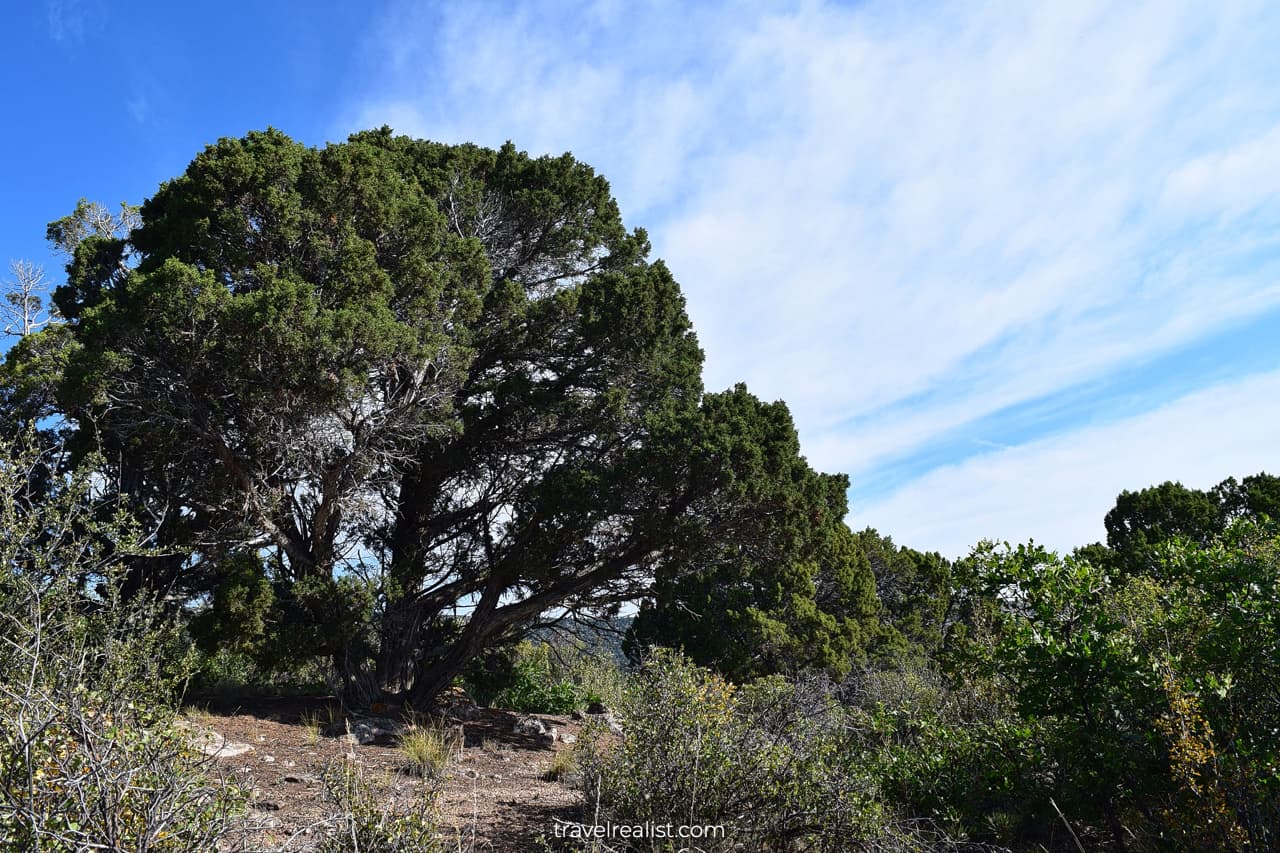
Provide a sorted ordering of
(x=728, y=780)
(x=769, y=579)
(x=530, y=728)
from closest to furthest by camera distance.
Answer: (x=728, y=780) < (x=530, y=728) < (x=769, y=579)

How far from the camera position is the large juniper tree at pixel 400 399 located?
26.3 ft

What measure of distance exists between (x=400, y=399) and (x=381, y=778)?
4746 mm

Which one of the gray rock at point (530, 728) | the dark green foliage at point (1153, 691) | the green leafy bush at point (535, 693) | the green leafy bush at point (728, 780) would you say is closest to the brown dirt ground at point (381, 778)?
the gray rock at point (530, 728)

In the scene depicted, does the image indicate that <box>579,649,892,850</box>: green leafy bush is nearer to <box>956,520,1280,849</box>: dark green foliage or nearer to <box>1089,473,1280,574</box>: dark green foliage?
<box>956,520,1280,849</box>: dark green foliage

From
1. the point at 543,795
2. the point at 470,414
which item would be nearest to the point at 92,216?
the point at 470,414

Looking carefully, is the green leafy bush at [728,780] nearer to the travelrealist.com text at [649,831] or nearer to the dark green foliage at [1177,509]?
the travelrealist.com text at [649,831]

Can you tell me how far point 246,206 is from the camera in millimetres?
8727

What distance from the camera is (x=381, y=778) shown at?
6.47m

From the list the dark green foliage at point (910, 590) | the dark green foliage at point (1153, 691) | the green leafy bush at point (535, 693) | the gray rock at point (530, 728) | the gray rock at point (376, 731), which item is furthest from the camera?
the dark green foliage at point (910, 590)

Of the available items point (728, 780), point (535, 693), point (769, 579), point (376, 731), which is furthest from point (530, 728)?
point (728, 780)

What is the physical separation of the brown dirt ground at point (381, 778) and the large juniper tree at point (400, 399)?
118 centimetres

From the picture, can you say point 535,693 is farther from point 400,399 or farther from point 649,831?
point 649,831

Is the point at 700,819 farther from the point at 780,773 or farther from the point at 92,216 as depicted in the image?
the point at 92,216

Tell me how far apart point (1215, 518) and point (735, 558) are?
21.9 meters
